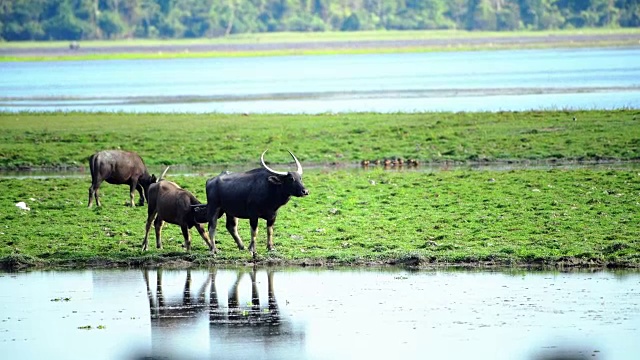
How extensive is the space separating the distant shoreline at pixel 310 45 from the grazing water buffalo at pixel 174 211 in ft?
412

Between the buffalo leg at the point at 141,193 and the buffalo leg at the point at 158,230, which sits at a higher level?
the buffalo leg at the point at 158,230

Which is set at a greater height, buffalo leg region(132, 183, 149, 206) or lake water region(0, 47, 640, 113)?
buffalo leg region(132, 183, 149, 206)

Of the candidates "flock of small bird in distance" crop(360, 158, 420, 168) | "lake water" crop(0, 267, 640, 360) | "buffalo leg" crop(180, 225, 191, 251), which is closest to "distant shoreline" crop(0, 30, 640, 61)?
"flock of small bird in distance" crop(360, 158, 420, 168)

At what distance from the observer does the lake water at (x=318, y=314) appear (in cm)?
1380

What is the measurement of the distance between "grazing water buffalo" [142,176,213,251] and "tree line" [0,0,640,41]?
6392 inches

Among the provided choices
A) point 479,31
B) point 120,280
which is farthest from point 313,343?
point 479,31

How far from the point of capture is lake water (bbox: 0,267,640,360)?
13.8 metres

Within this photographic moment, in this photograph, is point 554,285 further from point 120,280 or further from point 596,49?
point 596,49

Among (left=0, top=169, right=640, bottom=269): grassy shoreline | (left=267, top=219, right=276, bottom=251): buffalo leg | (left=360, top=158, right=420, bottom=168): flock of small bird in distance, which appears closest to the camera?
(left=0, top=169, right=640, bottom=269): grassy shoreline

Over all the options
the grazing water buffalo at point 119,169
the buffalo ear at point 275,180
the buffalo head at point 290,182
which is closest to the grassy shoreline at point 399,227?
the grazing water buffalo at point 119,169

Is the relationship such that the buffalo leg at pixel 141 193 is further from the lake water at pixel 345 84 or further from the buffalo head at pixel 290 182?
the lake water at pixel 345 84

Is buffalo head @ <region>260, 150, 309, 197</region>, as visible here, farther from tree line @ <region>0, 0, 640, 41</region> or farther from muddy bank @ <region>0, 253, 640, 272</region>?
tree line @ <region>0, 0, 640, 41</region>

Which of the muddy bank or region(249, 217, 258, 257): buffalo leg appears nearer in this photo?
the muddy bank

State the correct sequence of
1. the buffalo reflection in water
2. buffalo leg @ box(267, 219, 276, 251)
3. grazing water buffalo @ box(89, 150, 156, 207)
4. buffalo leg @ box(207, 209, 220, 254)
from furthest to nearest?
1. grazing water buffalo @ box(89, 150, 156, 207)
2. buffalo leg @ box(207, 209, 220, 254)
3. buffalo leg @ box(267, 219, 276, 251)
4. the buffalo reflection in water
